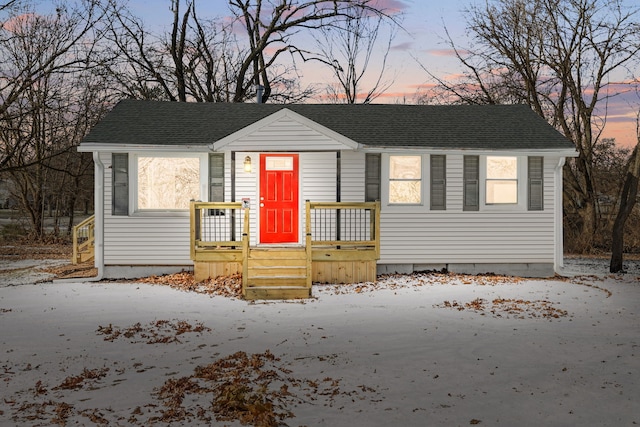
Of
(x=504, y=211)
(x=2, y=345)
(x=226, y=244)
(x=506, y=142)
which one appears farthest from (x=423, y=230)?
(x=2, y=345)

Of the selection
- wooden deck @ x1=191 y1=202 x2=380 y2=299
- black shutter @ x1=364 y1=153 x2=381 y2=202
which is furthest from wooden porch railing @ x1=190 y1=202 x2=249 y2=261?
black shutter @ x1=364 y1=153 x2=381 y2=202

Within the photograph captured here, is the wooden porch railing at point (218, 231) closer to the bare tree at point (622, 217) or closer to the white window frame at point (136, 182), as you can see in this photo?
the white window frame at point (136, 182)

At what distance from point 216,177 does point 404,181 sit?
417 cm

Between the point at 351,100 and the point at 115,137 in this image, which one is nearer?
the point at 115,137

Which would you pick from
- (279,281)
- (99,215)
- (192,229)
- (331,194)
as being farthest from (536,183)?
(99,215)

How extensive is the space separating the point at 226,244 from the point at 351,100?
18079mm

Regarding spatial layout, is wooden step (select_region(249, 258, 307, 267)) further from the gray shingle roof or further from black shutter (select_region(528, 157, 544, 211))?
black shutter (select_region(528, 157, 544, 211))

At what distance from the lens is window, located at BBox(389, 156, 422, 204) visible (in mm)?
13789

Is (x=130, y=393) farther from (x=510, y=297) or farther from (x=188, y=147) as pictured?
(x=188, y=147)

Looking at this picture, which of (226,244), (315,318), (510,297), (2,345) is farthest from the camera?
(226,244)

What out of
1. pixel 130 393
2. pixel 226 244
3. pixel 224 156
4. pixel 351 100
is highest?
pixel 351 100

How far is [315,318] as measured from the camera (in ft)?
30.3

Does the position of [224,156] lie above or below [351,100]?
below

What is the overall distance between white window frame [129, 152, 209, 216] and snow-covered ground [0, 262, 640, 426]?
239 centimetres
